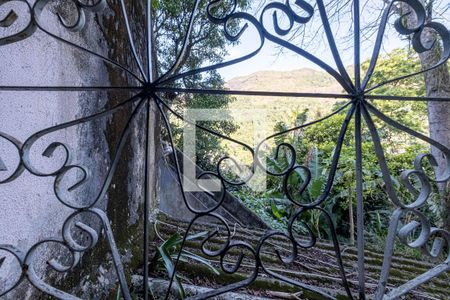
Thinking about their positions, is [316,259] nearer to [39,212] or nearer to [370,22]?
[39,212]

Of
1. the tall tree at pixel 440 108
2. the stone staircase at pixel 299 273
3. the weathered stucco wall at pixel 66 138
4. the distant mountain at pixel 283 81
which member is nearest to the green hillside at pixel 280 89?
the distant mountain at pixel 283 81

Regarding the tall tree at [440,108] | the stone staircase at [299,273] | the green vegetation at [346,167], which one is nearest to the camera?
the stone staircase at [299,273]

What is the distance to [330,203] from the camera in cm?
425

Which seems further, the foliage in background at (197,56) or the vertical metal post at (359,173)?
the foliage in background at (197,56)

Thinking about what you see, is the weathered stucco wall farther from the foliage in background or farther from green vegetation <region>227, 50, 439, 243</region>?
the foliage in background

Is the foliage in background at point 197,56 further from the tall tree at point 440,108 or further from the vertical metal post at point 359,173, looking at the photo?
the vertical metal post at point 359,173

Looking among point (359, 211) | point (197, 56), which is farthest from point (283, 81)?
point (359, 211)

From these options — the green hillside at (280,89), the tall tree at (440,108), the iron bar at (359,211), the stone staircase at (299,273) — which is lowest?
the stone staircase at (299,273)

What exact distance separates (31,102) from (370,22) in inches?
146

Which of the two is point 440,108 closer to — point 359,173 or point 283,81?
point 359,173

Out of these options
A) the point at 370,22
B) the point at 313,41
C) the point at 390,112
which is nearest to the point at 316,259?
the point at 313,41

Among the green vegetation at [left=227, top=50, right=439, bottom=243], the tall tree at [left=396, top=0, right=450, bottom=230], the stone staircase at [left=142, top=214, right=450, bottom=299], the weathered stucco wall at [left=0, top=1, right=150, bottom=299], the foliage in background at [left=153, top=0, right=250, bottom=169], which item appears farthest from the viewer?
the foliage in background at [left=153, top=0, right=250, bottom=169]

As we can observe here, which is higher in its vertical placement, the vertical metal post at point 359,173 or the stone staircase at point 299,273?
the vertical metal post at point 359,173

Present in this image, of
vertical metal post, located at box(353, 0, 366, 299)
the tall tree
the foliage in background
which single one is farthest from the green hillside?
vertical metal post, located at box(353, 0, 366, 299)
